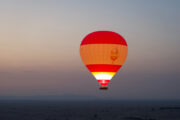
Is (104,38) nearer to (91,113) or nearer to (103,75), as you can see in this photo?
(103,75)

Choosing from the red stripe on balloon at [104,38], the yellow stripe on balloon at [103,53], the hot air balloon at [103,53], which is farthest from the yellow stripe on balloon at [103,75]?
the red stripe on balloon at [104,38]

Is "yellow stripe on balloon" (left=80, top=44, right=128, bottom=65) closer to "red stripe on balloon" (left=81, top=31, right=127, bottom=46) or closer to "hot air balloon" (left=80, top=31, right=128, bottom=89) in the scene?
"hot air balloon" (left=80, top=31, right=128, bottom=89)

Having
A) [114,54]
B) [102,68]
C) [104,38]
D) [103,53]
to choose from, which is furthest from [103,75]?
[104,38]

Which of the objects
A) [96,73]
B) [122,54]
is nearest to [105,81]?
[96,73]

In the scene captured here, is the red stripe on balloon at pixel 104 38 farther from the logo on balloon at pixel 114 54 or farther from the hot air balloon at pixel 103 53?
the logo on balloon at pixel 114 54

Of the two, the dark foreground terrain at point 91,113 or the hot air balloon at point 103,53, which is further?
the dark foreground terrain at point 91,113

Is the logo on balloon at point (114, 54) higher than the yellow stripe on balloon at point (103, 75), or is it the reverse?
the logo on balloon at point (114, 54)

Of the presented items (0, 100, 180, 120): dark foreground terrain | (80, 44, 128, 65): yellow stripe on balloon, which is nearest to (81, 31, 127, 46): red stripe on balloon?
(80, 44, 128, 65): yellow stripe on balloon

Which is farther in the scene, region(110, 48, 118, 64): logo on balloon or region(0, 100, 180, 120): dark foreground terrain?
region(0, 100, 180, 120): dark foreground terrain
